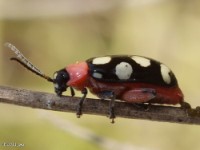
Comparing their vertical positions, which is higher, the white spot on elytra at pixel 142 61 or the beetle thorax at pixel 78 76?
the white spot on elytra at pixel 142 61

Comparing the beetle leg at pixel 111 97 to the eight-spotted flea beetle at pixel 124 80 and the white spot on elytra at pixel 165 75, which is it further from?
the white spot on elytra at pixel 165 75

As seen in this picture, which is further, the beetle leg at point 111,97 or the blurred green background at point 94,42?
the blurred green background at point 94,42

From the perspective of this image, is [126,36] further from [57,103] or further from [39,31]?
[57,103]

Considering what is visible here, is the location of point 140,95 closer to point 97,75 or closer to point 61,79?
point 97,75

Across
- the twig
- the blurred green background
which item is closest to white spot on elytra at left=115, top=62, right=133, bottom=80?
the twig

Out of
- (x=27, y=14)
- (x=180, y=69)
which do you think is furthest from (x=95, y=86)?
(x=27, y=14)

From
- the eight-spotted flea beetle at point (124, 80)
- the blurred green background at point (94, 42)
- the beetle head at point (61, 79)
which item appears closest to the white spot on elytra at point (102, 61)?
the eight-spotted flea beetle at point (124, 80)

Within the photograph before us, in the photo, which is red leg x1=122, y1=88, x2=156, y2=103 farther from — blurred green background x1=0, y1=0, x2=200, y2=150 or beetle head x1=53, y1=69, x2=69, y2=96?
blurred green background x1=0, y1=0, x2=200, y2=150
